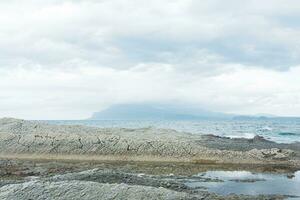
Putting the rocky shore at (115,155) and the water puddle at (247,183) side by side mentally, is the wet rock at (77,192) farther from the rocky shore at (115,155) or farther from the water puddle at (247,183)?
the rocky shore at (115,155)

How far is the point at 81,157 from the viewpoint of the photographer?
4350 centimetres

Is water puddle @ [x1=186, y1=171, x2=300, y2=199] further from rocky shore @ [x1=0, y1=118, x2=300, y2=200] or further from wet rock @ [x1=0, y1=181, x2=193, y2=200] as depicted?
wet rock @ [x1=0, y1=181, x2=193, y2=200]

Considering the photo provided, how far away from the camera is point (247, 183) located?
96.4 feet

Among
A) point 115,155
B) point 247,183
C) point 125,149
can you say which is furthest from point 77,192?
point 125,149

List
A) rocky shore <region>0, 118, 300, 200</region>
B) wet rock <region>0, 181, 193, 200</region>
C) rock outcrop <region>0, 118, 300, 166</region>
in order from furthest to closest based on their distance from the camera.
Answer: rock outcrop <region>0, 118, 300, 166</region>, rocky shore <region>0, 118, 300, 200</region>, wet rock <region>0, 181, 193, 200</region>

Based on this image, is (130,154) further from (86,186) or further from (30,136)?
(86,186)

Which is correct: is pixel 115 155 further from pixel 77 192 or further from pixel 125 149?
pixel 77 192

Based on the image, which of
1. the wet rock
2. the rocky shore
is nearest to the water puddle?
the rocky shore

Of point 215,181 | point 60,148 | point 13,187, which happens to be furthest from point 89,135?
point 13,187

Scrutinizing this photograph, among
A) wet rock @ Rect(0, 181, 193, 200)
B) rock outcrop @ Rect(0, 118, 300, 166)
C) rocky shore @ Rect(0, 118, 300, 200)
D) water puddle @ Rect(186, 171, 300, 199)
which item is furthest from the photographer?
rock outcrop @ Rect(0, 118, 300, 166)

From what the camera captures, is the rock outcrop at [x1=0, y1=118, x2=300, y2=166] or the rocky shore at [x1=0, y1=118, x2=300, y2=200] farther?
the rock outcrop at [x1=0, y1=118, x2=300, y2=166]

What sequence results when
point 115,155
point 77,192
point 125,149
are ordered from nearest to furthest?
point 77,192
point 115,155
point 125,149

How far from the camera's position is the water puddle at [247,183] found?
86.7ft

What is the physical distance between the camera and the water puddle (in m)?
26.4
